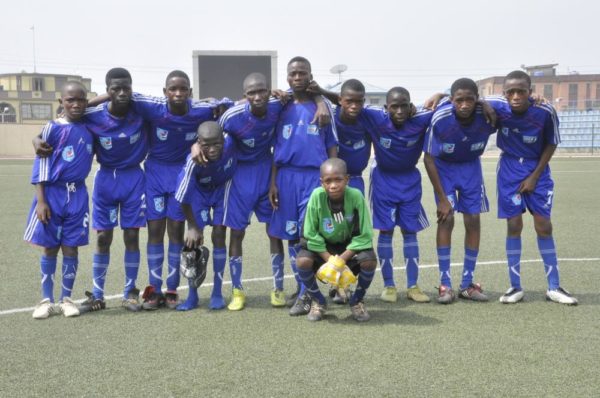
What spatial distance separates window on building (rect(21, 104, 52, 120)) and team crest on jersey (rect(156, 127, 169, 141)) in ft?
205

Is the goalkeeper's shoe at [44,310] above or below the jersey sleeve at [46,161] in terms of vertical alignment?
below

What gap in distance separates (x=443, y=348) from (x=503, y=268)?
293 centimetres

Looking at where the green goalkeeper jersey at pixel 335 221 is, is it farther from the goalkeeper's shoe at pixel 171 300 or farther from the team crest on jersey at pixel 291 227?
the goalkeeper's shoe at pixel 171 300

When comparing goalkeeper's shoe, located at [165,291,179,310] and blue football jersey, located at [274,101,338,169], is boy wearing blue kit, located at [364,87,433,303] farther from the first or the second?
goalkeeper's shoe, located at [165,291,179,310]

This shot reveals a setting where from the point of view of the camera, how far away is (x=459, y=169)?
558 centimetres

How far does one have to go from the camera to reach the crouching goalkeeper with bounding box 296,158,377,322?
4773 millimetres

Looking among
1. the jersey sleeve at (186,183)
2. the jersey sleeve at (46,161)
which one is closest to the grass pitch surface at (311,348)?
the jersey sleeve at (186,183)

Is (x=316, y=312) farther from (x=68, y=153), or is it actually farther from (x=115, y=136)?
(x=68, y=153)

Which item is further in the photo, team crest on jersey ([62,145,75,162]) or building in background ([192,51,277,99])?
building in background ([192,51,277,99])

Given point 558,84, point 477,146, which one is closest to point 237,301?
point 477,146

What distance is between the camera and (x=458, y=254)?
24.6ft

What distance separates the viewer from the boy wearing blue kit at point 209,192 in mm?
4996

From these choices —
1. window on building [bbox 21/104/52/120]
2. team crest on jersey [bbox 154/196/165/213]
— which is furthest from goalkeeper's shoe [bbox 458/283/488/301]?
window on building [bbox 21/104/52/120]

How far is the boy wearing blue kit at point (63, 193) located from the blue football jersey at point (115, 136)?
9 centimetres
